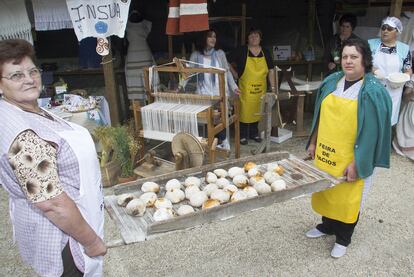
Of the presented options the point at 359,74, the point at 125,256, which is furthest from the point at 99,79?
the point at 359,74

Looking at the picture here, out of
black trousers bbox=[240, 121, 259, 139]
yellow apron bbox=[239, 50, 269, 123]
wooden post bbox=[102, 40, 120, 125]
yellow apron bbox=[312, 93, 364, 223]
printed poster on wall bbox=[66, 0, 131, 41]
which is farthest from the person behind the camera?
black trousers bbox=[240, 121, 259, 139]

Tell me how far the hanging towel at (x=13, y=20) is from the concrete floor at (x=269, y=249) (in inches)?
79.7

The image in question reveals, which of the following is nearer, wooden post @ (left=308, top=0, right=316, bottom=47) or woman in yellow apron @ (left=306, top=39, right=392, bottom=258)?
woman in yellow apron @ (left=306, top=39, right=392, bottom=258)

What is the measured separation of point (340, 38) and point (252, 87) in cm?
134

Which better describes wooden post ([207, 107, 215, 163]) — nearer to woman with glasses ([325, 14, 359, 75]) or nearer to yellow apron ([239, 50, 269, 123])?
yellow apron ([239, 50, 269, 123])

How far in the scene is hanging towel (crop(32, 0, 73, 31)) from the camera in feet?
13.2

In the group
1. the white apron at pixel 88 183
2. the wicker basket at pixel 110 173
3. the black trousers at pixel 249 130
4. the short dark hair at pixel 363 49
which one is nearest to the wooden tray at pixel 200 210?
the white apron at pixel 88 183

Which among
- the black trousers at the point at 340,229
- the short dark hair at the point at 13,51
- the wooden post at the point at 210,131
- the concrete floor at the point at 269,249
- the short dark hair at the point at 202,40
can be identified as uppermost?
the short dark hair at the point at 13,51

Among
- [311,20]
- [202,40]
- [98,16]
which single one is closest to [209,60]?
[202,40]

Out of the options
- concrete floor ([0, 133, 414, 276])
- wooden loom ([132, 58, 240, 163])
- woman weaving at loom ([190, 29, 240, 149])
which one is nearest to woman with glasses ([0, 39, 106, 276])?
concrete floor ([0, 133, 414, 276])

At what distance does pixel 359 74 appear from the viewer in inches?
90.9

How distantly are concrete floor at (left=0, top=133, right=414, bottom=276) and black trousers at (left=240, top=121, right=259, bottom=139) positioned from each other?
1.87 metres

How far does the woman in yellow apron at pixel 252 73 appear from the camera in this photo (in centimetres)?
469

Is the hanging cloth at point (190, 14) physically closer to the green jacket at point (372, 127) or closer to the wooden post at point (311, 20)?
the green jacket at point (372, 127)
